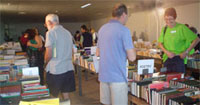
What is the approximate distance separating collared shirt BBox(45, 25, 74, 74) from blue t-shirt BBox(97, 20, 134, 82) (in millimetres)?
863

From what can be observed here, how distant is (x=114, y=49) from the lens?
6.02ft

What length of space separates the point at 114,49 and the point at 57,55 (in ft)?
3.44

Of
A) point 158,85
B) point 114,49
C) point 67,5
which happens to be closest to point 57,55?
point 114,49

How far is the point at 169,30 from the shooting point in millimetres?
2639

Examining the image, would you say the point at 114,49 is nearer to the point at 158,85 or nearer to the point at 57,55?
the point at 158,85

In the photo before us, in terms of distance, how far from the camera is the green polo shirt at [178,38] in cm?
254

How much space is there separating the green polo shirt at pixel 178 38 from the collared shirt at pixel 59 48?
1305mm

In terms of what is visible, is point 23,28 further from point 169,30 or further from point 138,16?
point 169,30

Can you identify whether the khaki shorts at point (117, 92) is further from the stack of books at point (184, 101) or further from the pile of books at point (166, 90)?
the stack of books at point (184, 101)

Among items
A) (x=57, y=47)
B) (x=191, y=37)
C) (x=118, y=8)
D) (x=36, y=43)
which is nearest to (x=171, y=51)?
(x=191, y=37)

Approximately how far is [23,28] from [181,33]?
66.4 feet

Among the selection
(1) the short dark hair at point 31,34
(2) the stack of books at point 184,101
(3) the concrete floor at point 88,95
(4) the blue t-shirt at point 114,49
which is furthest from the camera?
(1) the short dark hair at point 31,34

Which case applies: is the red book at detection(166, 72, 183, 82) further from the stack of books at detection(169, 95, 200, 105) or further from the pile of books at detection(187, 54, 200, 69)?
the pile of books at detection(187, 54, 200, 69)

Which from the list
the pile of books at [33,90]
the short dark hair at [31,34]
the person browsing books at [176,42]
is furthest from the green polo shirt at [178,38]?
the short dark hair at [31,34]
